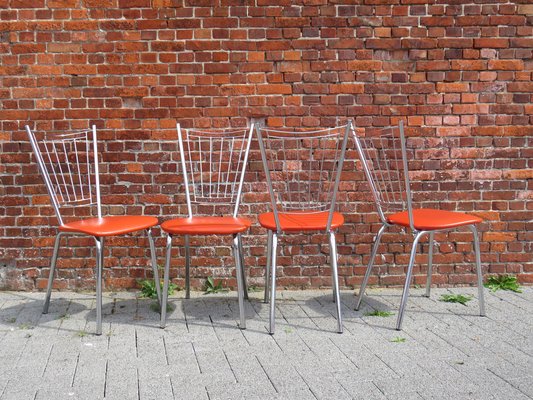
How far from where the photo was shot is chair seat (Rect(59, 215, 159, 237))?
3.60m

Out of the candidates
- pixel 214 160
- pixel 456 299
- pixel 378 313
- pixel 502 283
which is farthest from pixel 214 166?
pixel 502 283

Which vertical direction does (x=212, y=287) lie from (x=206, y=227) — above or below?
below

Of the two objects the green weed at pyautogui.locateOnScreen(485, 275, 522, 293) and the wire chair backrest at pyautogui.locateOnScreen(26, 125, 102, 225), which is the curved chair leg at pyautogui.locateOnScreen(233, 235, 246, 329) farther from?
the green weed at pyautogui.locateOnScreen(485, 275, 522, 293)

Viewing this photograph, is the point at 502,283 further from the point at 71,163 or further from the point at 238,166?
the point at 71,163

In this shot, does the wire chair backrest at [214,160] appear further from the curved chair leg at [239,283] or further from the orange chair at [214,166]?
the curved chair leg at [239,283]

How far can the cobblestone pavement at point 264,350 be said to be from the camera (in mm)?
2824

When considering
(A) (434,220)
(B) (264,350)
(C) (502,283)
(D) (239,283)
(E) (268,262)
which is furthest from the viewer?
(C) (502,283)

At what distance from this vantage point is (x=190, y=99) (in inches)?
172

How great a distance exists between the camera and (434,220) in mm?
3752

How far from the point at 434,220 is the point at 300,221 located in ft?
2.53

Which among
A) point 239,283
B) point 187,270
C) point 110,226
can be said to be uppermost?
point 110,226

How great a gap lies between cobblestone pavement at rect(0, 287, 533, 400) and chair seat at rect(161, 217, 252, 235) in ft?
1.82

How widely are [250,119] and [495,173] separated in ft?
5.70

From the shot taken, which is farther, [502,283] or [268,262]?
[502,283]
